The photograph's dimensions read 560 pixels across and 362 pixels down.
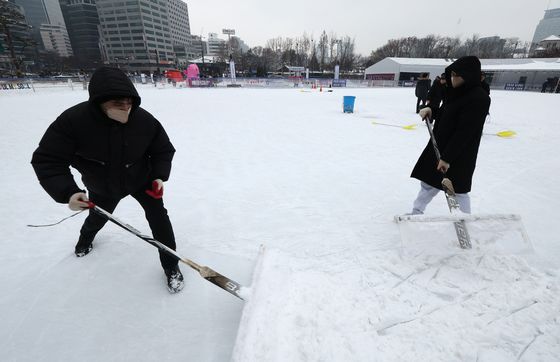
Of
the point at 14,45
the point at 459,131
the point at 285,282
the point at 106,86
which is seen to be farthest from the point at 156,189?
the point at 14,45

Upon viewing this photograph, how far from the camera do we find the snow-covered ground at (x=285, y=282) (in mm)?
1688

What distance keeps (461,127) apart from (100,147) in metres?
2.77

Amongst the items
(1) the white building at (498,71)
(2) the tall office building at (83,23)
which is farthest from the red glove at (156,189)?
(2) the tall office building at (83,23)

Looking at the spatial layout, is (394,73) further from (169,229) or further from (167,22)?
(167,22)

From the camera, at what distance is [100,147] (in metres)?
1.67

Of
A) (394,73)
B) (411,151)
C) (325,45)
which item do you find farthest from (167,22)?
(411,151)

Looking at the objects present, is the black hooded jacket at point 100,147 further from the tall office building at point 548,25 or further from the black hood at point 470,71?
the tall office building at point 548,25

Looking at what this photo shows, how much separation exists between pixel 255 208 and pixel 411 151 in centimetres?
411

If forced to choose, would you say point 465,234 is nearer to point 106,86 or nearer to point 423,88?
point 106,86

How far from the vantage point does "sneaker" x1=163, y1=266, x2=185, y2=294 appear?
2.11 m

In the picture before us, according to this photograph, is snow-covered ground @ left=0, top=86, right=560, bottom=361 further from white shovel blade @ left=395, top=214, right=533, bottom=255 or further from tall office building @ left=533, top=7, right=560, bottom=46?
tall office building @ left=533, top=7, right=560, bottom=46

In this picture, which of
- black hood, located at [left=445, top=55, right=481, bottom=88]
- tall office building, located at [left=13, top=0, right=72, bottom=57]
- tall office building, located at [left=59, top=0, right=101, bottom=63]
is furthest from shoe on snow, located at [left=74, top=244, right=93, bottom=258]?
tall office building, located at [left=13, top=0, right=72, bottom=57]

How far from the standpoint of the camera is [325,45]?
7250cm

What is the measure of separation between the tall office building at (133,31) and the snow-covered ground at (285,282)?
89.8 m
